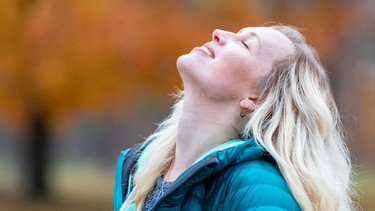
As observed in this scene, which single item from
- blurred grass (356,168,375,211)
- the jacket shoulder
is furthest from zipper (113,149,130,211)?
blurred grass (356,168,375,211)

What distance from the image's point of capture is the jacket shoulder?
281cm

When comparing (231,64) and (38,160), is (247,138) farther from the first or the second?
(38,160)

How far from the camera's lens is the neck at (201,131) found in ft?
10.3

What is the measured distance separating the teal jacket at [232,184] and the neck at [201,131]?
0.44 ft

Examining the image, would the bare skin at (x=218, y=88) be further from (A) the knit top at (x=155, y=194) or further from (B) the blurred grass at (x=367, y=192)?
(B) the blurred grass at (x=367, y=192)

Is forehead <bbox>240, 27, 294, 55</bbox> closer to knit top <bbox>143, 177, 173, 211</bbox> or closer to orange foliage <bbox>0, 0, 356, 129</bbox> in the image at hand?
knit top <bbox>143, 177, 173, 211</bbox>

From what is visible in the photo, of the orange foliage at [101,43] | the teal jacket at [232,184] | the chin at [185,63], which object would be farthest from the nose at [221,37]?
the orange foliage at [101,43]

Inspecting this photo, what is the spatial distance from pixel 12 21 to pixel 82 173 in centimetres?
2028

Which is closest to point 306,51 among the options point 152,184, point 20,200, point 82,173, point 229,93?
point 229,93

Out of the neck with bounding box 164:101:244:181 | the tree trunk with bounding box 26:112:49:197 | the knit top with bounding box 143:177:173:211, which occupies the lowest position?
the tree trunk with bounding box 26:112:49:197

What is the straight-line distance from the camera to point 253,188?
2.84 metres

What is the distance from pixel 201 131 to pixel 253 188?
389 mm

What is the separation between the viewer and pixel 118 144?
133 ft

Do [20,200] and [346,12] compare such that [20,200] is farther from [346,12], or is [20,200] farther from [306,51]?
[306,51]
